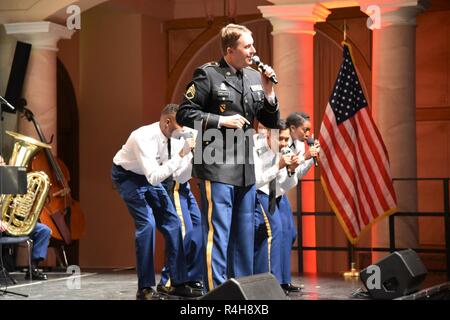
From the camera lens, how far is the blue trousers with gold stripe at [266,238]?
7.01 metres

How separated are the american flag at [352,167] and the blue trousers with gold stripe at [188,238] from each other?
2.14 metres

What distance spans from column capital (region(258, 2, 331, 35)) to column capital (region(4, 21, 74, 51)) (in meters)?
2.58

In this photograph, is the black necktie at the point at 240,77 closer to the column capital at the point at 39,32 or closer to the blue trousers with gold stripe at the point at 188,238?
the blue trousers with gold stripe at the point at 188,238

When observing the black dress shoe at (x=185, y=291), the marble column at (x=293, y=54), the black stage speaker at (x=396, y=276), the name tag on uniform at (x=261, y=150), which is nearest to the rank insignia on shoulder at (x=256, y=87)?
the name tag on uniform at (x=261, y=150)

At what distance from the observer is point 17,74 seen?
11.3m

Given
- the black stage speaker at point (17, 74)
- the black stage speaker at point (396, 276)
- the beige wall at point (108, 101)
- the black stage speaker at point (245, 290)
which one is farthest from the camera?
the beige wall at point (108, 101)

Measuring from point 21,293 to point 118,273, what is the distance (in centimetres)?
202

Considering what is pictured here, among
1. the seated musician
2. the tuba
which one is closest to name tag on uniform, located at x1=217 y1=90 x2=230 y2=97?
the tuba

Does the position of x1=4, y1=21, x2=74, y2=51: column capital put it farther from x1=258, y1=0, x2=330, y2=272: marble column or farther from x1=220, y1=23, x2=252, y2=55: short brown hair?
x1=220, y1=23, x2=252, y2=55: short brown hair

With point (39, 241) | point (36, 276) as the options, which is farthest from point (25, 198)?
point (36, 276)

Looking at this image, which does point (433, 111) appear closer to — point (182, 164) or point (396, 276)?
point (182, 164)

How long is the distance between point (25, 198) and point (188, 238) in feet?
8.01

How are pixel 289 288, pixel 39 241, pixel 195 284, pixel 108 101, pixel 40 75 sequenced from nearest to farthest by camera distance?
pixel 195 284, pixel 289 288, pixel 39 241, pixel 40 75, pixel 108 101

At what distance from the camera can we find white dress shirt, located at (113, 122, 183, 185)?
22.2 ft
